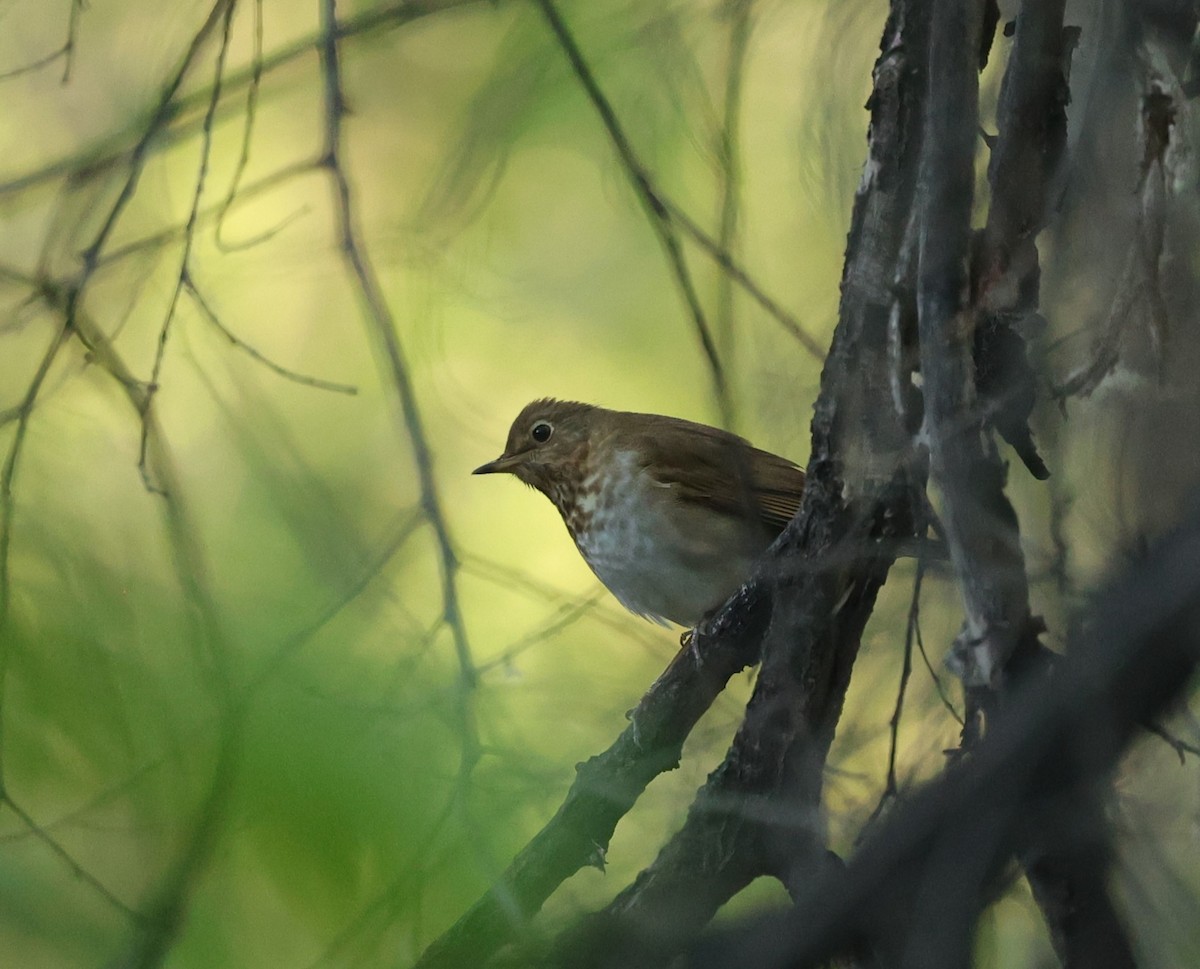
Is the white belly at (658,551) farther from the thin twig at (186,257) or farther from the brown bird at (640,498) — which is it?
the thin twig at (186,257)

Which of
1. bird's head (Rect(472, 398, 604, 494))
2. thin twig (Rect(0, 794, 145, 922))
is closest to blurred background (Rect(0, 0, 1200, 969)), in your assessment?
thin twig (Rect(0, 794, 145, 922))

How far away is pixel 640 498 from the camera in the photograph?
209 cm

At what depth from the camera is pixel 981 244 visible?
0.81 meters

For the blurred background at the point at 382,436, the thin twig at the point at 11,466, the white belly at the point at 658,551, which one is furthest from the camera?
the white belly at the point at 658,551

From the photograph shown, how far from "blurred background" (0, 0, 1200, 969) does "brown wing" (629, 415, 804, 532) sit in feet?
0.18

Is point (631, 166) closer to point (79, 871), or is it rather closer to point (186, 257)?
point (186, 257)

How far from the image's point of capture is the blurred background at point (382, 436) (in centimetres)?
72

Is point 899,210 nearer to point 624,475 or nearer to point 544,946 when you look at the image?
point 544,946

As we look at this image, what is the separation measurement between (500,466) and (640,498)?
23cm

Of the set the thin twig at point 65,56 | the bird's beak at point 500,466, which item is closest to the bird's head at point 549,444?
the bird's beak at point 500,466

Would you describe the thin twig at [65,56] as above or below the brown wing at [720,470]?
above

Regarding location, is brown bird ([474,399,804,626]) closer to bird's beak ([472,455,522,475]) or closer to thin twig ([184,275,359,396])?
bird's beak ([472,455,522,475])

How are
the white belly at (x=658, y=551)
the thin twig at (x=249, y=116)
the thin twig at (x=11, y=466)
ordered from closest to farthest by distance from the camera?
the thin twig at (x=11, y=466)
the thin twig at (x=249, y=116)
the white belly at (x=658, y=551)

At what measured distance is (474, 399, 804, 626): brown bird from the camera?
1749 mm
